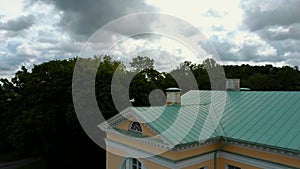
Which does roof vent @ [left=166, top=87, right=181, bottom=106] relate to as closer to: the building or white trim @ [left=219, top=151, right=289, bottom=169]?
the building

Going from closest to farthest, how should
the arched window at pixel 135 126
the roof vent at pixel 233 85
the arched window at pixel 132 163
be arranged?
the arched window at pixel 135 126 < the arched window at pixel 132 163 < the roof vent at pixel 233 85

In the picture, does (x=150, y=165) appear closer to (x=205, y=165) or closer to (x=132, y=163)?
(x=132, y=163)

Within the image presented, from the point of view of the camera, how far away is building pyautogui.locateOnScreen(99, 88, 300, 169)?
10223 millimetres

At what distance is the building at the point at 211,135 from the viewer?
10223 millimetres

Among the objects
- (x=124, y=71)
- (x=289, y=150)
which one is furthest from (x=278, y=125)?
(x=124, y=71)

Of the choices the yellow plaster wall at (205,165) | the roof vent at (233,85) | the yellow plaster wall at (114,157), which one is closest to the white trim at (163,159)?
the yellow plaster wall at (205,165)

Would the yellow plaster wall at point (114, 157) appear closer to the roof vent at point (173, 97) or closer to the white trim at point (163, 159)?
the white trim at point (163, 159)

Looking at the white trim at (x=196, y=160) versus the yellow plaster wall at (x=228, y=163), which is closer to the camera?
the white trim at (x=196, y=160)

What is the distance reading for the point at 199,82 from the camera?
45000 mm

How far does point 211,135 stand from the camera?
1138 centimetres

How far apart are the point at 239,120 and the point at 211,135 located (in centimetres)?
183

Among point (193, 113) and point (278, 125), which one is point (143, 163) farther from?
point (278, 125)

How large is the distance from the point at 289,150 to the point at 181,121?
4.27 meters

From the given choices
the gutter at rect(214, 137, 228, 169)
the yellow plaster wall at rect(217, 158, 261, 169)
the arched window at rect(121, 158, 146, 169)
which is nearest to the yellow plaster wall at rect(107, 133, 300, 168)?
the gutter at rect(214, 137, 228, 169)
